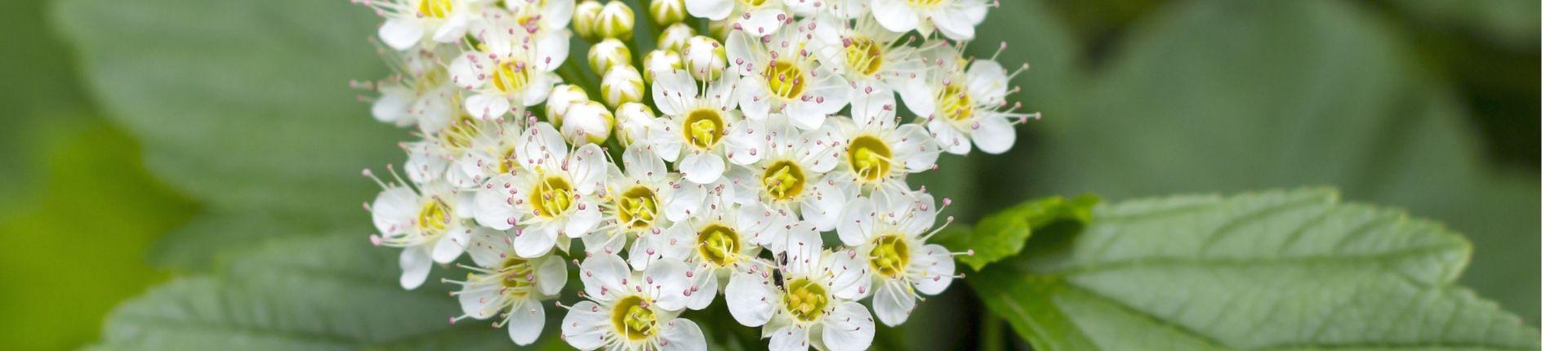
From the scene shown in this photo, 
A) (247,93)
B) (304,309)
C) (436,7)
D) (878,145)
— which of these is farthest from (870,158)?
(247,93)

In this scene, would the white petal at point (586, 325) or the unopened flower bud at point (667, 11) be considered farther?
the unopened flower bud at point (667, 11)

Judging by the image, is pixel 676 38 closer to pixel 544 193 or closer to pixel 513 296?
pixel 544 193

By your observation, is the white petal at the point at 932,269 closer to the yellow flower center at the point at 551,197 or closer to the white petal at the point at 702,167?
the white petal at the point at 702,167

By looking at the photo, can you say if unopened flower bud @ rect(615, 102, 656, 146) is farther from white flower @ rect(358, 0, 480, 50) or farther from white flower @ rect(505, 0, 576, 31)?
white flower @ rect(358, 0, 480, 50)

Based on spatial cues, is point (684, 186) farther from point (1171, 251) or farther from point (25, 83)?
point (25, 83)

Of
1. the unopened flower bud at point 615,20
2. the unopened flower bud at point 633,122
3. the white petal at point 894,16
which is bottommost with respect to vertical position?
the unopened flower bud at point 633,122

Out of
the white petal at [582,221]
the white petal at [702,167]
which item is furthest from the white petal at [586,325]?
the white petal at [702,167]
